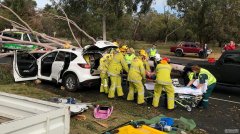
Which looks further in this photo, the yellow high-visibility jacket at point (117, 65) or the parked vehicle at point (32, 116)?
the yellow high-visibility jacket at point (117, 65)

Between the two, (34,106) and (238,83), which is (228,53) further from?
(34,106)

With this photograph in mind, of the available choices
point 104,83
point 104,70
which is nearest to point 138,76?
point 104,70

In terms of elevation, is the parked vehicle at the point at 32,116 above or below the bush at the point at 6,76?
above

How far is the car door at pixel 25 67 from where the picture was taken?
46.2ft

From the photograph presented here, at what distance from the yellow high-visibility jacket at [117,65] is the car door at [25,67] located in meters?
3.59

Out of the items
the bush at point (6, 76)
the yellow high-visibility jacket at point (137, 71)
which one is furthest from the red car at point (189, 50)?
the yellow high-visibility jacket at point (137, 71)

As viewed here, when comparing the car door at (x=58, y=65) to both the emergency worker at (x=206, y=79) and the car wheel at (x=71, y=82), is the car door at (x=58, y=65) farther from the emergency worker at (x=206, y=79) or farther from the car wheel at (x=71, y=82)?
the emergency worker at (x=206, y=79)

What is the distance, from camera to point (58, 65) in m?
13.5

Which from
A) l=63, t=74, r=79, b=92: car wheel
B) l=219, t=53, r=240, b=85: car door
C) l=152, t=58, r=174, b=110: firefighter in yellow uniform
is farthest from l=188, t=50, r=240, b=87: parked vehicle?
l=63, t=74, r=79, b=92: car wheel

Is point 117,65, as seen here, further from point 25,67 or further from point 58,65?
point 25,67

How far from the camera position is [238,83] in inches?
540

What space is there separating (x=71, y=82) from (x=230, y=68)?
611cm

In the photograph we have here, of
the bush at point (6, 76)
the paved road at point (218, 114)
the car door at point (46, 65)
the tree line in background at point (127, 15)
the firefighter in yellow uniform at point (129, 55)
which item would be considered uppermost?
the tree line in background at point (127, 15)

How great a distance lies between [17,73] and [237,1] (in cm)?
3047
